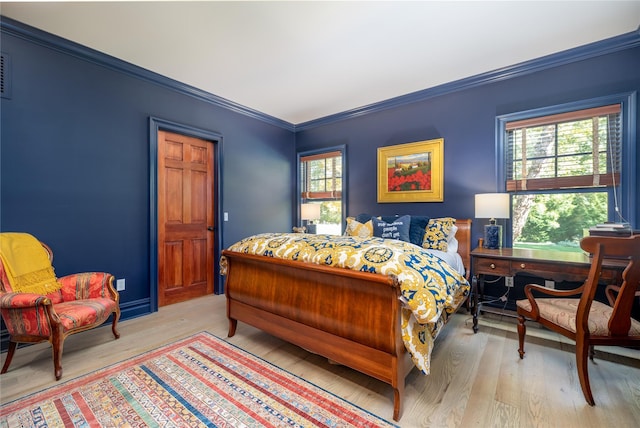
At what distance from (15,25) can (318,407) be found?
12.6ft

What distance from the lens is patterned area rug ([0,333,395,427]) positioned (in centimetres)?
152

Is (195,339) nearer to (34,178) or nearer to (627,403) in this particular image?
(34,178)

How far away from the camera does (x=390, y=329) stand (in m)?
1.54

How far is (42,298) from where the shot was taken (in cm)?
186

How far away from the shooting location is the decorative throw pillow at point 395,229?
3113 mm

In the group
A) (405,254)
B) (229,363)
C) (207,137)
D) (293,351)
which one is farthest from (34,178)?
(405,254)

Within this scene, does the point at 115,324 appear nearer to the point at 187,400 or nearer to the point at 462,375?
the point at 187,400

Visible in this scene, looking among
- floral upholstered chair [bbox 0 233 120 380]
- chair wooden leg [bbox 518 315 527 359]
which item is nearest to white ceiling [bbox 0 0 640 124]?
floral upholstered chair [bbox 0 233 120 380]

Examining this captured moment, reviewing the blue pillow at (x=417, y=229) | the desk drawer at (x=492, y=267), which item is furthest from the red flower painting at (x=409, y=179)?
the desk drawer at (x=492, y=267)

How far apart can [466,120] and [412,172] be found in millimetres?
880

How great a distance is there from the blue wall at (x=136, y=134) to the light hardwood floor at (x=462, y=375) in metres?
0.82

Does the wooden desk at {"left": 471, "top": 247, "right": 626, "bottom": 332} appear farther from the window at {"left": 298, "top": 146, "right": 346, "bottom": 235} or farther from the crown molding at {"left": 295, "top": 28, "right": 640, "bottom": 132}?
the window at {"left": 298, "top": 146, "right": 346, "bottom": 235}

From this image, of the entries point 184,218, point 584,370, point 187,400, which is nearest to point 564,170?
point 584,370

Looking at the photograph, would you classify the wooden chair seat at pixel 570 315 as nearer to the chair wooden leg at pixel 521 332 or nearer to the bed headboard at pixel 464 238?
the chair wooden leg at pixel 521 332
